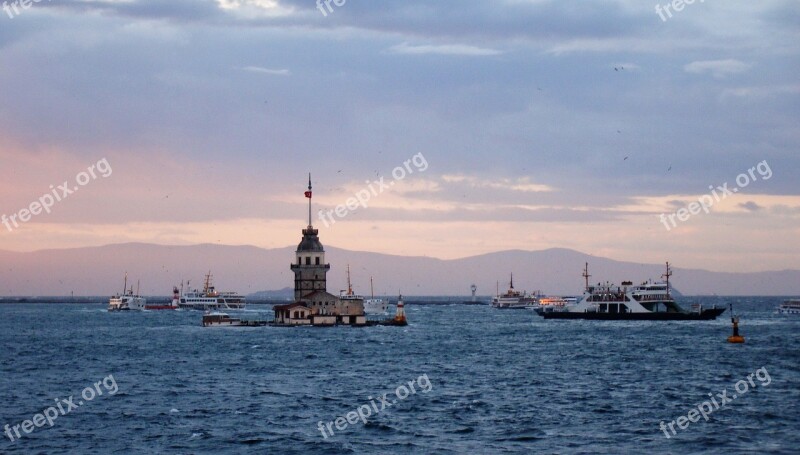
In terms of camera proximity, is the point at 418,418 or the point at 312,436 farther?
the point at 418,418

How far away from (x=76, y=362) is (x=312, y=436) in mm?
43037

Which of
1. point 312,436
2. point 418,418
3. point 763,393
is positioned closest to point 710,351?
point 763,393

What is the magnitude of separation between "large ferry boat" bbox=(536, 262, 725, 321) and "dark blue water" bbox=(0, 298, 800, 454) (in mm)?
52518

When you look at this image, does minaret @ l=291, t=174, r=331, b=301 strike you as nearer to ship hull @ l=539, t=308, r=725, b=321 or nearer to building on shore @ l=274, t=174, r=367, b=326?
building on shore @ l=274, t=174, r=367, b=326

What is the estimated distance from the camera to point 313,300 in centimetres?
13462

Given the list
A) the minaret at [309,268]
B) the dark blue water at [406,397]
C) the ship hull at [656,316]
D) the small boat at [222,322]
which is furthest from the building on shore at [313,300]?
the ship hull at [656,316]

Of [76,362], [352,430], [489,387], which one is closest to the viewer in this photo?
[352,430]

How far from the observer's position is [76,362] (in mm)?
80125

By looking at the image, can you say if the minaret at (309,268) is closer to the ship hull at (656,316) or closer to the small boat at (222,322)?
the small boat at (222,322)

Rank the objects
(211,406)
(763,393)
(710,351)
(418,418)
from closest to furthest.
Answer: (418,418) < (211,406) < (763,393) < (710,351)

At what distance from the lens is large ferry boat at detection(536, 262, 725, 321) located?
511 ft

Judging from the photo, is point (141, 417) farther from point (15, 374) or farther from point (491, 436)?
point (15, 374)

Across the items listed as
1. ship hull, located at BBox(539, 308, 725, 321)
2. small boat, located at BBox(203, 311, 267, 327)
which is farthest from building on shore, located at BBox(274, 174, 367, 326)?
ship hull, located at BBox(539, 308, 725, 321)

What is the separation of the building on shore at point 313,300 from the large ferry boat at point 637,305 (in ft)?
155
